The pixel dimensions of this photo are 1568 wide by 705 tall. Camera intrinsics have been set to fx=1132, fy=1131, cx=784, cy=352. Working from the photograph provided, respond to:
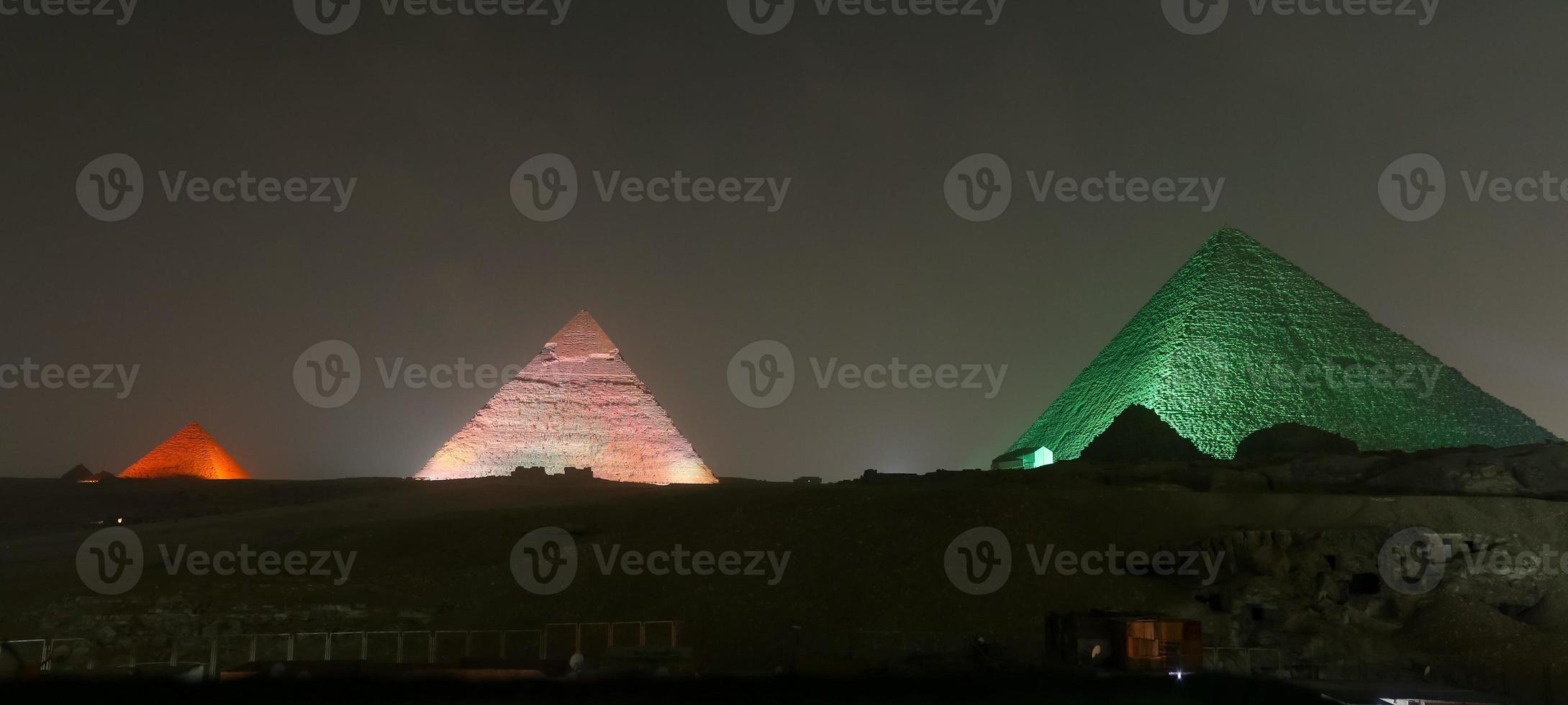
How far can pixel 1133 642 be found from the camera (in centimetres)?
871

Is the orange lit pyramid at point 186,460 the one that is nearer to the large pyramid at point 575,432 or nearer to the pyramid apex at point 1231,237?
the large pyramid at point 575,432

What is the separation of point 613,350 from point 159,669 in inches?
1413

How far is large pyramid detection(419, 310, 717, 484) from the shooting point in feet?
138

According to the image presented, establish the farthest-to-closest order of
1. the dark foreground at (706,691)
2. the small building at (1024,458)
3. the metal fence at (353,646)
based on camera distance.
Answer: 1. the small building at (1024,458)
2. the metal fence at (353,646)
3. the dark foreground at (706,691)

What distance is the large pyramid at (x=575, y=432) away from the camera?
138 feet

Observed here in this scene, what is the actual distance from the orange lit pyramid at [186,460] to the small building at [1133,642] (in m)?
39.3

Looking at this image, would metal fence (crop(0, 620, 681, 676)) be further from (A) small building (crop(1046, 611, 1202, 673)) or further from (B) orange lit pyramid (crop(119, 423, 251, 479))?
(B) orange lit pyramid (crop(119, 423, 251, 479))

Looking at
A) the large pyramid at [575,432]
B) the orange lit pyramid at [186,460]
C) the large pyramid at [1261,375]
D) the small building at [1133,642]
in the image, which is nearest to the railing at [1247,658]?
the small building at [1133,642]

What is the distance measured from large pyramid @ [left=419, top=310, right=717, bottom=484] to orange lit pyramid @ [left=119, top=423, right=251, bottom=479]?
8.06 m

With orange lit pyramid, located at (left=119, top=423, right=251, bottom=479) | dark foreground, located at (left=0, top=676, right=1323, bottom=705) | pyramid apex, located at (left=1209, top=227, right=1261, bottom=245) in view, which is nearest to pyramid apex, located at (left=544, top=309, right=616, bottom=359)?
orange lit pyramid, located at (left=119, top=423, right=251, bottom=479)

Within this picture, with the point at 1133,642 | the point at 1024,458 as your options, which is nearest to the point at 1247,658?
the point at 1133,642

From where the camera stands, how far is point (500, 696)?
352 cm

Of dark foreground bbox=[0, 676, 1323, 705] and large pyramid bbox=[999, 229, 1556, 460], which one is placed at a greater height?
large pyramid bbox=[999, 229, 1556, 460]

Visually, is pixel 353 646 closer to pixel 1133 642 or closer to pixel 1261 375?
pixel 1133 642
